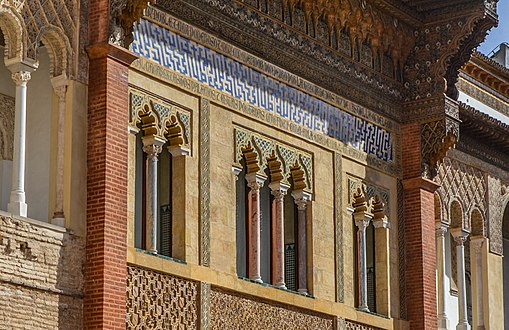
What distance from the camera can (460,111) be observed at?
20625mm

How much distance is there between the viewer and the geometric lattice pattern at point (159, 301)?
46.8 feet

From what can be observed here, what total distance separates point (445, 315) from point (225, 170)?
18.1ft

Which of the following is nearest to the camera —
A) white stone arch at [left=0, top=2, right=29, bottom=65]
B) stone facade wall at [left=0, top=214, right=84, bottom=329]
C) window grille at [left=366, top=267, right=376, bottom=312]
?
stone facade wall at [left=0, top=214, right=84, bottom=329]

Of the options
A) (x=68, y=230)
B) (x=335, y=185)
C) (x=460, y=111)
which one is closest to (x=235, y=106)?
(x=335, y=185)

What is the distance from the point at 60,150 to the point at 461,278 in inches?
339

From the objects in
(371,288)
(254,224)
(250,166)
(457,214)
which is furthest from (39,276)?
(457,214)

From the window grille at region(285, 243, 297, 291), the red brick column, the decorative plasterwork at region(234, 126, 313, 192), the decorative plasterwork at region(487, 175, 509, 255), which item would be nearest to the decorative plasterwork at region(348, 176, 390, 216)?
the red brick column

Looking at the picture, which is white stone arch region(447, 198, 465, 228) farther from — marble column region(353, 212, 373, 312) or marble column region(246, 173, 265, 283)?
marble column region(246, 173, 265, 283)

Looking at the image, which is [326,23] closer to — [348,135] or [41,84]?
[348,135]

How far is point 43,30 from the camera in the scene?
13.8 metres

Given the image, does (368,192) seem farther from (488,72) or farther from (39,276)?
(39,276)

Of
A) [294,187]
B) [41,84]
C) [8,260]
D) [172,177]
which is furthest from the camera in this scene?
[294,187]

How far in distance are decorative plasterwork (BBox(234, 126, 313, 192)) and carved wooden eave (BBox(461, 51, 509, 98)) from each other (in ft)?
17.7

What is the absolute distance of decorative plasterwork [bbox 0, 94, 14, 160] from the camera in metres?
14.7
